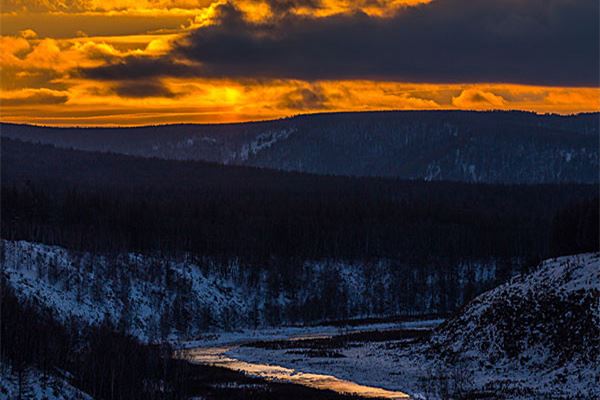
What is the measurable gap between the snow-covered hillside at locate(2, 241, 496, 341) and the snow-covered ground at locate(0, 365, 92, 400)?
4869cm

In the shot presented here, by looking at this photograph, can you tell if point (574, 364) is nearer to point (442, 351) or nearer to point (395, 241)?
point (442, 351)

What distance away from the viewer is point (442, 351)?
82.2 metres

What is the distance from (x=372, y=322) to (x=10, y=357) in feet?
304

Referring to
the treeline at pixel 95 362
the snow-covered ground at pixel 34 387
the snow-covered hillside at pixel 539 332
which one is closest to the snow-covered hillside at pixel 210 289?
the treeline at pixel 95 362

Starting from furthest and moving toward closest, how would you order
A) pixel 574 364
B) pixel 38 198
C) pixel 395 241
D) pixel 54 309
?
pixel 395 241
pixel 38 198
pixel 54 309
pixel 574 364

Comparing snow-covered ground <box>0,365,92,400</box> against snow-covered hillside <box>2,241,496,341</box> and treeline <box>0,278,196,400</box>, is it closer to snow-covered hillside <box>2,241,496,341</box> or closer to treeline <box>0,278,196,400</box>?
treeline <box>0,278,196,400</box>

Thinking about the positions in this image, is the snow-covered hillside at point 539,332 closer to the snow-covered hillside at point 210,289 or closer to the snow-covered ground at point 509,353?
the snow-covered ground at point 509,353

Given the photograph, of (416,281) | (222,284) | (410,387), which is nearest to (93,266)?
(222,284)

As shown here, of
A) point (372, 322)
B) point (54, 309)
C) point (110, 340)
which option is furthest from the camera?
point (372, 322)

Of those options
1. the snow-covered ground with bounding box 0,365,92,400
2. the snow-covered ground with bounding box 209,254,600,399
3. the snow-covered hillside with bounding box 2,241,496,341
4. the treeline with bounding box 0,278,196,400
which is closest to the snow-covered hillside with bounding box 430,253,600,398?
the snow-covered ground with bounding box 209,254,600,399

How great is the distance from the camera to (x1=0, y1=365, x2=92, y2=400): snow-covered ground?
54.8 metres

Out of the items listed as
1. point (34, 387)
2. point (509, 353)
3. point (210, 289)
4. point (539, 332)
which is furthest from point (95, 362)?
point (210, 289)

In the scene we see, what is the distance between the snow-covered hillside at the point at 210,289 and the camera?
414ft

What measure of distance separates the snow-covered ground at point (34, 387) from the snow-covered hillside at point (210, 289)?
4869 cm
